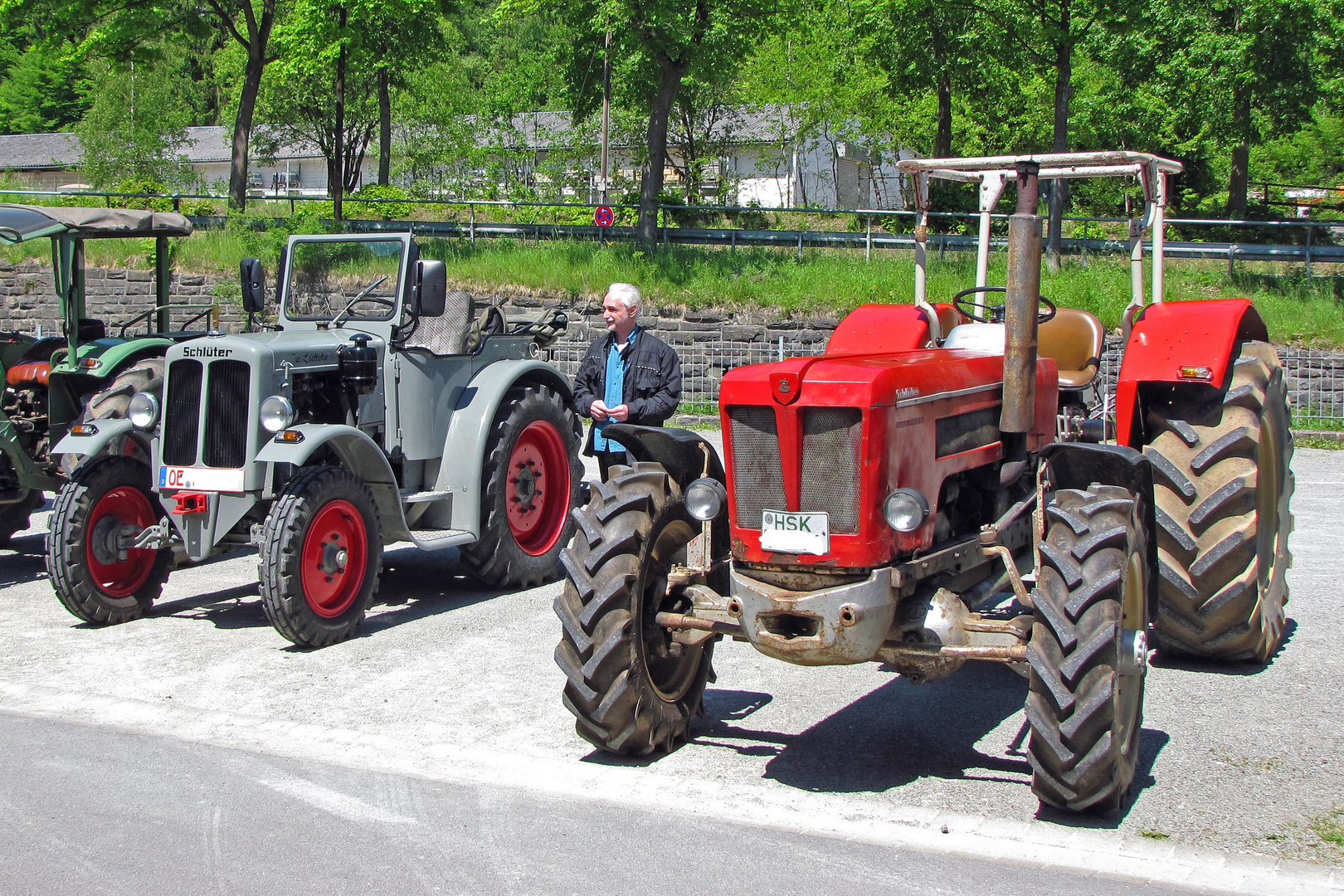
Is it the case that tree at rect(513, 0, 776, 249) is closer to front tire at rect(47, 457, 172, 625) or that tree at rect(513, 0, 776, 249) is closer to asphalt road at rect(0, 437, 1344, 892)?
front tire at rect(47, 457, 172, 625)

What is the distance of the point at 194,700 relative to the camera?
6055mm

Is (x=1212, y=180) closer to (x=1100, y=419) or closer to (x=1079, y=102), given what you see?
(x=1079, y=102)

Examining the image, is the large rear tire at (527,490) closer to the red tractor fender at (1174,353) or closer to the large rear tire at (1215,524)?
the red tractor fender at (1174,353)

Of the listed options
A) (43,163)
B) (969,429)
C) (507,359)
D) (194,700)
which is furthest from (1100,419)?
(43,163)

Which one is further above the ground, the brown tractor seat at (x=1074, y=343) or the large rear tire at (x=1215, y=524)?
the brown tractor seat at (x=1074, y=343)

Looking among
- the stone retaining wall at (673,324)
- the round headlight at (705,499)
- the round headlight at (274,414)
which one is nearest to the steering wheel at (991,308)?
the round headlight at (705,499)

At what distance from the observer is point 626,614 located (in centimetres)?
488

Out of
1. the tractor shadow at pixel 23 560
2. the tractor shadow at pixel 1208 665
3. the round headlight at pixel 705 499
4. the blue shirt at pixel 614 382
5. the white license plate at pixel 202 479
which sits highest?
the blue shirt at pixel 614 382

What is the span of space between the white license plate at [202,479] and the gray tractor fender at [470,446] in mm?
1506

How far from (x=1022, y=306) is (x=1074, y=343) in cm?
269

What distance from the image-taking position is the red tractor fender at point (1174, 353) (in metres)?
6.27

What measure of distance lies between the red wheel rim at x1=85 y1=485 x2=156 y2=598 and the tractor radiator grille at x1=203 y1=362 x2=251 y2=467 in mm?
833

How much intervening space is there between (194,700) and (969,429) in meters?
3.89

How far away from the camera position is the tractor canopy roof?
360 inches
